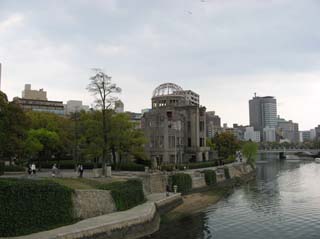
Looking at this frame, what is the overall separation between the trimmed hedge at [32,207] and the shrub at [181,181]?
85.1 ft

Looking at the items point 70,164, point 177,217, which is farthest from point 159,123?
point 177,217

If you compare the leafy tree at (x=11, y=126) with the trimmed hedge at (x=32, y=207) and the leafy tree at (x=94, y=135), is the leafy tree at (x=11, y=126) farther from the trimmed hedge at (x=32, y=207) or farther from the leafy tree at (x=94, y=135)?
the trimmed hedge at (x=32, y=207)

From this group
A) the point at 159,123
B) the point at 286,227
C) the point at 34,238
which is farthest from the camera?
the point at 159,123

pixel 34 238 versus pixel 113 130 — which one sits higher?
pixel 113 130

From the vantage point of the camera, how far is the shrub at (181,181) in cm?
5642

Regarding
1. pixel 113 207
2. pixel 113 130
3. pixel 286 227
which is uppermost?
pixel 113 130

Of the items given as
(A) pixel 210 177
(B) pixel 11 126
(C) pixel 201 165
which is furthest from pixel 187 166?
(B) pixel 11 126

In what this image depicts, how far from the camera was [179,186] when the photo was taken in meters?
57.1

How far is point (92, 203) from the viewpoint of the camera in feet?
115

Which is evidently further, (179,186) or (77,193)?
(179,186)

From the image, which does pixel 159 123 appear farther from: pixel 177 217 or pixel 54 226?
pixel 54 226

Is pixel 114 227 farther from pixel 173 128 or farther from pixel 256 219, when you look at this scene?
pixel 173 128

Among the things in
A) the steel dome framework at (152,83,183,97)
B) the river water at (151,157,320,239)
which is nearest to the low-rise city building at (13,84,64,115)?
the steel dome framework at (152,83,183,97)

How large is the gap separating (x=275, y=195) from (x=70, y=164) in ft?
124
